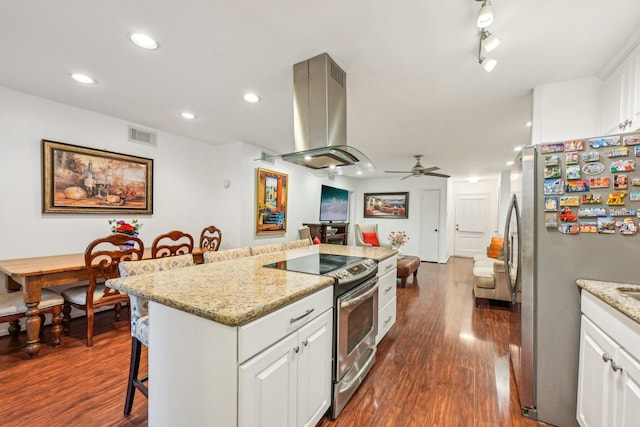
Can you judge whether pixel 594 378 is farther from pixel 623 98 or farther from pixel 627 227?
pixel 623 98

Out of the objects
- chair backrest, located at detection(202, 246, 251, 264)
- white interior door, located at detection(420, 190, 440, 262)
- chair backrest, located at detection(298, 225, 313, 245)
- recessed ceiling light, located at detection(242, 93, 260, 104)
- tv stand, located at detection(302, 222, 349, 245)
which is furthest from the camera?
white interior door, located at detection(420, 190, 440, 262)

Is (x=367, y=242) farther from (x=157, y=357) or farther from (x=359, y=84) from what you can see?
(x=157, y=357)

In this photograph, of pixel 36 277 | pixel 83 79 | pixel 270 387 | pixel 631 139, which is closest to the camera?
pixel 270 387

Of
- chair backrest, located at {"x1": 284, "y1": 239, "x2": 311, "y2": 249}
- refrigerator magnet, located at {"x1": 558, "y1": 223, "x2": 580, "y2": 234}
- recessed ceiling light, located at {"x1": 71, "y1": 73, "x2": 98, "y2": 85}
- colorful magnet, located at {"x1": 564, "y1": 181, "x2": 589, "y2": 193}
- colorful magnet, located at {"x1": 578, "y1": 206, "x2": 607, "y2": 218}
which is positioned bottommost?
chair backrest, located at {"x1": 284, "y1": 239, "x2": 311, "y2": 249}

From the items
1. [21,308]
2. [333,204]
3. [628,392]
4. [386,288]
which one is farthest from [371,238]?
[21,308]

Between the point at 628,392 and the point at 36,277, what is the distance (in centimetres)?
381

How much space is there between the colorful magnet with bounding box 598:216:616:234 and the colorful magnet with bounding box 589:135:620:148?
1.33 feet

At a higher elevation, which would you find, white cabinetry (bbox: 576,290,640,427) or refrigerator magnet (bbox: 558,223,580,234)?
refrigerator magnet (bbox: 558,223,580,234)

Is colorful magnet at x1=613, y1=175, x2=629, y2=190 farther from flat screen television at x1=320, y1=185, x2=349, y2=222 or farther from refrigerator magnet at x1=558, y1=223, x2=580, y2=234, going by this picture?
flat screen television at x1=320, y1=185, x2=349, y2=222

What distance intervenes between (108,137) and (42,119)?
57 centimetres

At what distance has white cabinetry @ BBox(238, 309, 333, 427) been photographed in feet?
3.42

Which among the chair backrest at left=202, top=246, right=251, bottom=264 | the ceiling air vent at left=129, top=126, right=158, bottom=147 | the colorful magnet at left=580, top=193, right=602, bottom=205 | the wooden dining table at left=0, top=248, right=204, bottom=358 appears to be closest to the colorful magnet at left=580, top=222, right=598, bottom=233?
the colorful magnet at left=580, top=193, right=602, bottom=205

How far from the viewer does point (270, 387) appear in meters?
1.12

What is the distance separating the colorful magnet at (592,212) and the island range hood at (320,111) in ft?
4.67
